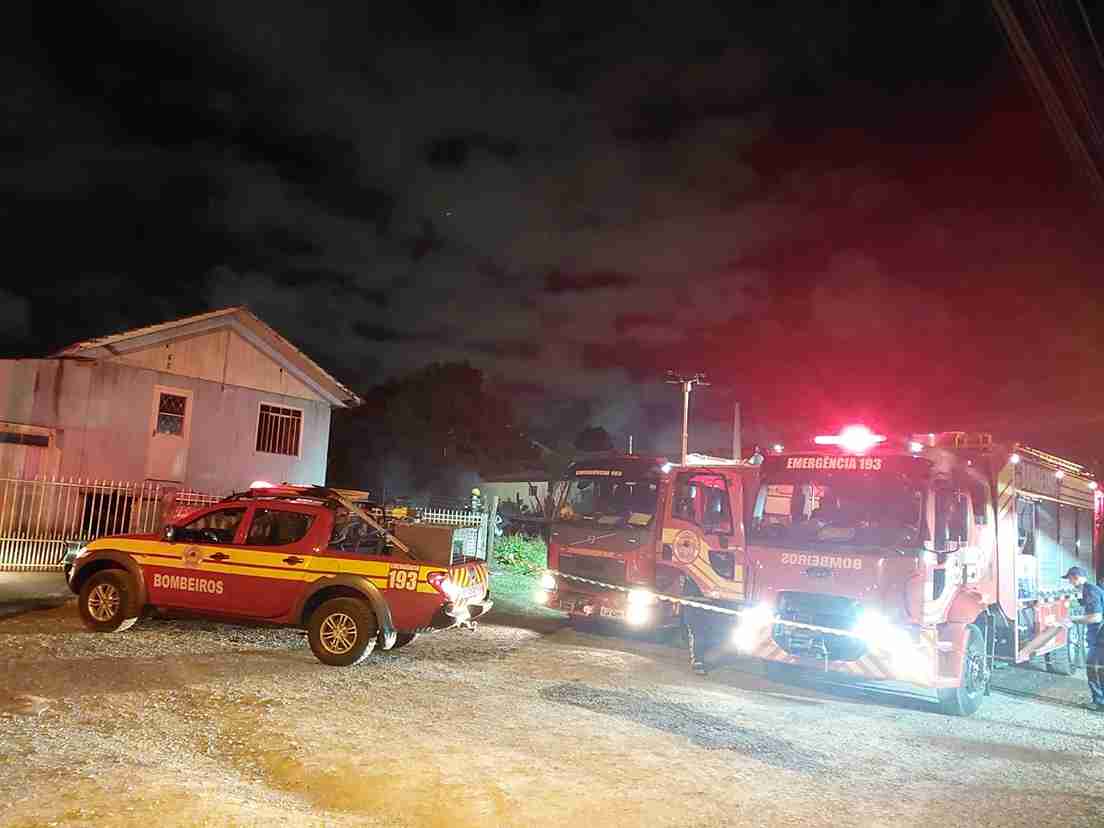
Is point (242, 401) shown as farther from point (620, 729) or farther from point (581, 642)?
point (620, 729)

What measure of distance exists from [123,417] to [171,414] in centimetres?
117

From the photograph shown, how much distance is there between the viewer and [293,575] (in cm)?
923

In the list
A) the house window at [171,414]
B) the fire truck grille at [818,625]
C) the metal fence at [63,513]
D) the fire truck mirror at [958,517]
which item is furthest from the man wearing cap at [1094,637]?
the house window at [171,414]

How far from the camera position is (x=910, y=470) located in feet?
29.0

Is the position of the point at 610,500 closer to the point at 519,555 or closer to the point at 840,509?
the point at 840,509

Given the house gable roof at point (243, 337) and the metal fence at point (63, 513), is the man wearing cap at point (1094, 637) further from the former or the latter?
the house gable roof at point (243, 337)

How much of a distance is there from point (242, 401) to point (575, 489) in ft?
38.6

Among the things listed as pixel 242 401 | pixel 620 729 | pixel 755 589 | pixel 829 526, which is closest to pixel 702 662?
pixel 755 589

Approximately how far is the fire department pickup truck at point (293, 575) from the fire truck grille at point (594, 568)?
2.47m

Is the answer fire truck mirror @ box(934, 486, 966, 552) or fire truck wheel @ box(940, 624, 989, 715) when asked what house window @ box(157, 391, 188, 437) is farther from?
fire truck wheel @ box(940, 624, 989, 715)

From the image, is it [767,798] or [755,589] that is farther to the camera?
[755,589]

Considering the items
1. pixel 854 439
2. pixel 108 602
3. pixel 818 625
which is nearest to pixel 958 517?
pixel 854 439

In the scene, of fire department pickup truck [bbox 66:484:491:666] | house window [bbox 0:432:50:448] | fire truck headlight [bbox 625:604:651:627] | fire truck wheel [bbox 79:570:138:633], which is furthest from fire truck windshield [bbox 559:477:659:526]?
house window [bbox 0:432:50:448]

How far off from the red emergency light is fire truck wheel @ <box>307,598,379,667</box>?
220 inches
